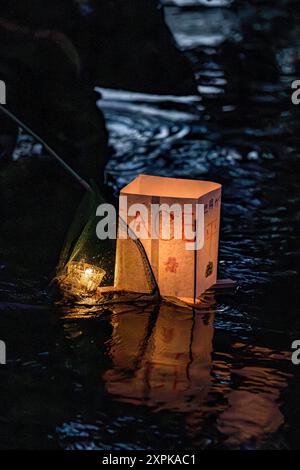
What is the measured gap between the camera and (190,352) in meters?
2.30

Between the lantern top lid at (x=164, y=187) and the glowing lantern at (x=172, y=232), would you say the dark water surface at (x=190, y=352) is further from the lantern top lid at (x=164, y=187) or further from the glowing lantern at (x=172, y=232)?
the lantern top lid at (x=164, y=187)

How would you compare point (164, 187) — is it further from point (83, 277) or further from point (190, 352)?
point (190, 352)

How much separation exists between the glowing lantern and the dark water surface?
0.29 ft

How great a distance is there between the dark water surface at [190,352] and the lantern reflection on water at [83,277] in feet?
0.37

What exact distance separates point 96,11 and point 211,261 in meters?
3.48

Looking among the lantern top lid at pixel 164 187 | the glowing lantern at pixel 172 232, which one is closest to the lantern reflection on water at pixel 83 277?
the glowing lantern at pixel 172 232

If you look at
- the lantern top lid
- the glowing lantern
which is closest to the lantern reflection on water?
the glowing lantern

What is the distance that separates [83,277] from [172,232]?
1.05 feet

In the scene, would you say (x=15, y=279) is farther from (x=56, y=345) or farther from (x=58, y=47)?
(x=58, y=47)

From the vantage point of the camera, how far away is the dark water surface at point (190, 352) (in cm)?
192

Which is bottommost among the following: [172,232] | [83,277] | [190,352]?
[190,352]

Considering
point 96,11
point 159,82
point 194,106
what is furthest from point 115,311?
point 96,11

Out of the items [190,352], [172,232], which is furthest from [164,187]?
[190,352]

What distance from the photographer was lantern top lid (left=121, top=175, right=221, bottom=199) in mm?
2615
